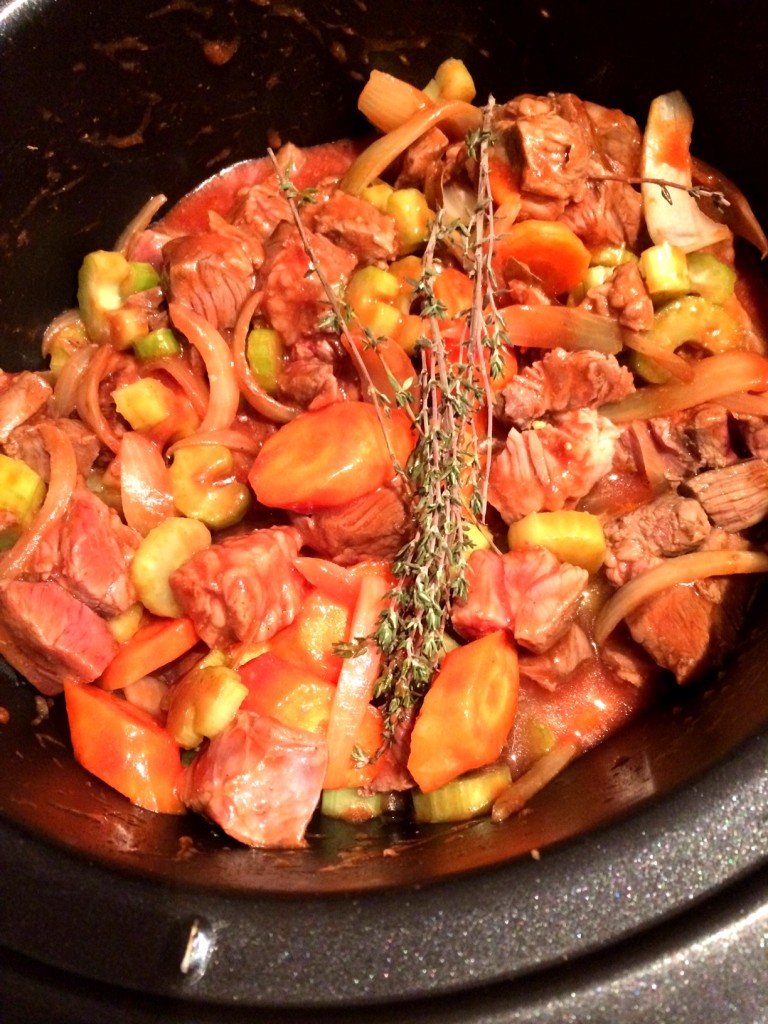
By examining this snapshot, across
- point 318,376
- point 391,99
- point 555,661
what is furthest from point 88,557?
point 391,99

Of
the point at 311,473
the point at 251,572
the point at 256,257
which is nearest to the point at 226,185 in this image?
the point at 256,257

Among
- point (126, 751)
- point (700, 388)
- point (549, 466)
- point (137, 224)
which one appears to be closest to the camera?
point (126, 751)

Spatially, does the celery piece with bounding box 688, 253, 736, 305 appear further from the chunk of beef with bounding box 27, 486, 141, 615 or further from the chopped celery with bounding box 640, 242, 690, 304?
the chunk of beef with bounding box 27, 486, 141, 615

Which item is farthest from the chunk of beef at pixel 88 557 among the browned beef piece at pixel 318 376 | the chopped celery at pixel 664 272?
the chopped celery at pixel 664 272

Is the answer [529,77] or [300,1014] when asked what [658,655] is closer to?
[300,1014]

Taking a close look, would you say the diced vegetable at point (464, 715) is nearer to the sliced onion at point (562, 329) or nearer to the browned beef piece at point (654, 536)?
the browned beef piece at point (654, 536)

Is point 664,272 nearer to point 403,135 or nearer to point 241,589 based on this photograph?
point 403,135
